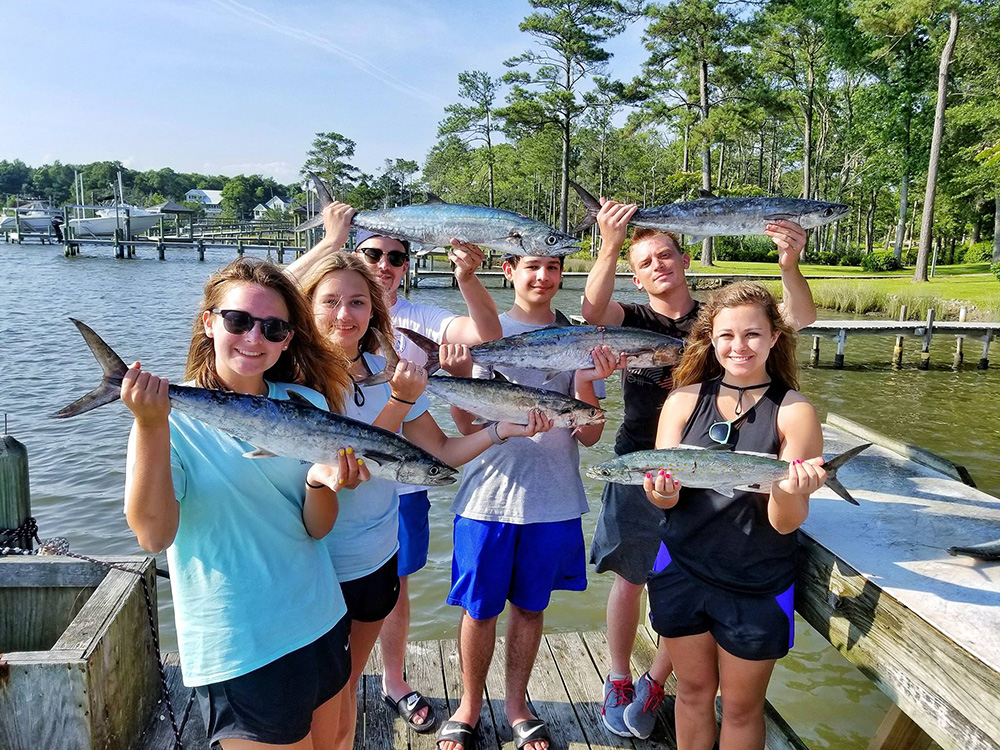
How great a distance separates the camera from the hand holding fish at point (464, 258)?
12.6 ft

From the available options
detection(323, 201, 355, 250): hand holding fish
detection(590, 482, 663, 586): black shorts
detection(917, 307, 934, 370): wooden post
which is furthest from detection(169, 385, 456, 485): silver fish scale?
detection(917, 307, 934, 370): wooden post

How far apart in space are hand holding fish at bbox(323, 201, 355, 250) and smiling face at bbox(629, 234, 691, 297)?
1.79 metres

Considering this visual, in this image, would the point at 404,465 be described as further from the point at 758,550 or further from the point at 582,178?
the point at 582,178

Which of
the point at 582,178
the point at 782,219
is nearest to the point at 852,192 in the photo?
the point at 582,178

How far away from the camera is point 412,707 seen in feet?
12.8

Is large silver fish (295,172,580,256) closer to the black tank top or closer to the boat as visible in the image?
the black tank top

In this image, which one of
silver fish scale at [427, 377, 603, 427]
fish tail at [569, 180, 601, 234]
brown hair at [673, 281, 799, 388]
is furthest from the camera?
fish tail at [569, 180, 601, 234]

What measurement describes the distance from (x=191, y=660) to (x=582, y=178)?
67.7 m

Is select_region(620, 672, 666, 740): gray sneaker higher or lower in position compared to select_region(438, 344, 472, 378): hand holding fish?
lower

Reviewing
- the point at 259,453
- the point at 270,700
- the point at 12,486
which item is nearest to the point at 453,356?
the point at 259,453

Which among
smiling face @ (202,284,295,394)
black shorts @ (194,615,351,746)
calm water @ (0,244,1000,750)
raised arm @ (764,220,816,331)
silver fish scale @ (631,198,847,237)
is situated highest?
silver fish scale @ (631,198,847,237)

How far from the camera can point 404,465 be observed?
105 inches

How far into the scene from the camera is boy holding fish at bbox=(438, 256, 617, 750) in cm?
350

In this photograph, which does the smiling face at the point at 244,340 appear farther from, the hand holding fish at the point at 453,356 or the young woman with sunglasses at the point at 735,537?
the young woman with sunglasses at the point at 735,537
